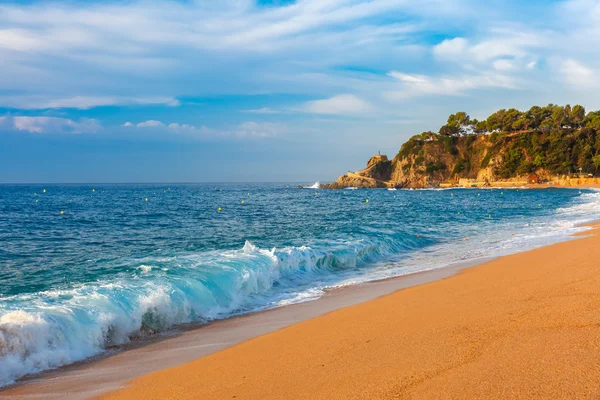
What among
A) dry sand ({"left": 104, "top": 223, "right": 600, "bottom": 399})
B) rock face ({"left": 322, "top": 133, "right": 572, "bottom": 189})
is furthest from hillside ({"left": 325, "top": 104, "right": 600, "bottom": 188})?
dry sand ({"left": 104, "top": 223, "right": 600, "bottom": 399})

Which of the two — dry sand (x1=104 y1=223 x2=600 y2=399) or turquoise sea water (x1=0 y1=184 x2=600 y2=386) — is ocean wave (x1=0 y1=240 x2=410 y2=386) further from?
dry sand (x1=104 y1=223 x2=600 y2=399)

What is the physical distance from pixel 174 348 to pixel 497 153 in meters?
118

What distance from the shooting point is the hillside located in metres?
102

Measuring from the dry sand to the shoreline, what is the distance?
0.41 meters

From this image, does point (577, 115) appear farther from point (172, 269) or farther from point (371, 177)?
point (172, 269)

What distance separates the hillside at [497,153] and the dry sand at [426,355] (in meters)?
106

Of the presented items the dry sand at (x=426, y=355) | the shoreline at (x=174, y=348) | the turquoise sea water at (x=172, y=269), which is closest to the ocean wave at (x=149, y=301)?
the turquoise sea water at (x=172, y=269)

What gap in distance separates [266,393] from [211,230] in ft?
66.3

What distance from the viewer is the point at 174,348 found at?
7363mm

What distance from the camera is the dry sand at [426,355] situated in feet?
14.0

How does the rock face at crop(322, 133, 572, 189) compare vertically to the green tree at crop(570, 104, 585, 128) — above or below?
below

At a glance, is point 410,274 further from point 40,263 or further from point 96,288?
point 40,263

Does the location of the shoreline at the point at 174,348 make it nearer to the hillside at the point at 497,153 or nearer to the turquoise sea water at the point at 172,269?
the turquoise sea water at the point at 172,269

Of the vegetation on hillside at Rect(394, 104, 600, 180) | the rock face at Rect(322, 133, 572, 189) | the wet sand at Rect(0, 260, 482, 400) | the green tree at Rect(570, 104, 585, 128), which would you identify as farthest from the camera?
the green tree at Rect(570, 104, 585, 128)
